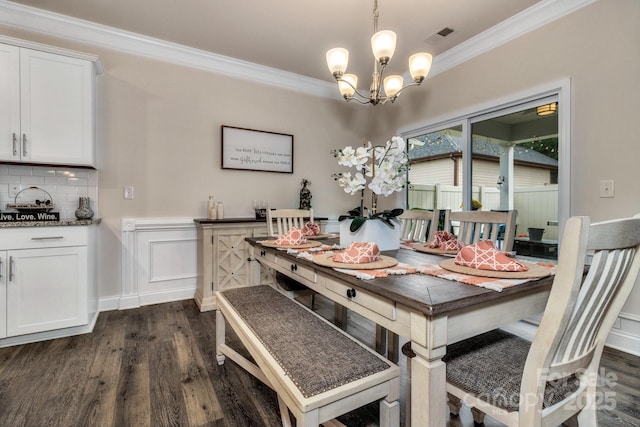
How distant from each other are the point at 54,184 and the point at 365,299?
2952mm

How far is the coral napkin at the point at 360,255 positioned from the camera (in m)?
1.31

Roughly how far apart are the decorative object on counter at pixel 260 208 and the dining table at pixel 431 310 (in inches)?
84.4

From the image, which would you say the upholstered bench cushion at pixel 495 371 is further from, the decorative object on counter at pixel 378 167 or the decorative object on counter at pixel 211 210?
the decorative object on counter at pixel 211 210

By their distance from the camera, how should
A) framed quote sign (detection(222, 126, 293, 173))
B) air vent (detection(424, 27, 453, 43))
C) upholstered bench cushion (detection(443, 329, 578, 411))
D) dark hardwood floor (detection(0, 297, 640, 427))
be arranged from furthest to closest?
framed quote sign (detection(222, 126, 293, 173)), air vent (detection(424, 27, 453, 43)), dark hardwood floor (detection(0, 297, 640, 427)), upholstered bench cushion (detection(443, 329, 578, 411))

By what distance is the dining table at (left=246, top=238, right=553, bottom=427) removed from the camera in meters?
0.86

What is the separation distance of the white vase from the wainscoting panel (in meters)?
2.09

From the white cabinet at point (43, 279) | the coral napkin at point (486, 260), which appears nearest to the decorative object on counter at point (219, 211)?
the white cabinet at point (43, 279)

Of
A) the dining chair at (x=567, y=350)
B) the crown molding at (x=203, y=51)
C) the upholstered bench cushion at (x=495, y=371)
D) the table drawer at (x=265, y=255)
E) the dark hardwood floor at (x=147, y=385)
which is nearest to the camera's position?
the dining chair at (x=567, y=350)

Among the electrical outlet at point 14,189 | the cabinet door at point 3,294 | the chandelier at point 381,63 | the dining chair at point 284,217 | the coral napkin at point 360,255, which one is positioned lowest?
the cabinet door at point 3,294

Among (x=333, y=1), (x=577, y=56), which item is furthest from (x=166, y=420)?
Result: (x=577, y=56)

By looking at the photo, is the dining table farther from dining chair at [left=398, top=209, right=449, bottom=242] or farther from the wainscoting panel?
the wainscoting panel

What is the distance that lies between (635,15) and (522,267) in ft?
7.11

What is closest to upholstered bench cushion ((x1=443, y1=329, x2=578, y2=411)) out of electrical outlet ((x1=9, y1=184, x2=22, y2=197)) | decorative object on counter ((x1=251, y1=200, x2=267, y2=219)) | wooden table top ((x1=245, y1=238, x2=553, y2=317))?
wooden table top ((x1=245, y1=238, x2=553, y2=317))

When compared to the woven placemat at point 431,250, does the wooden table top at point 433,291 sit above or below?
below
